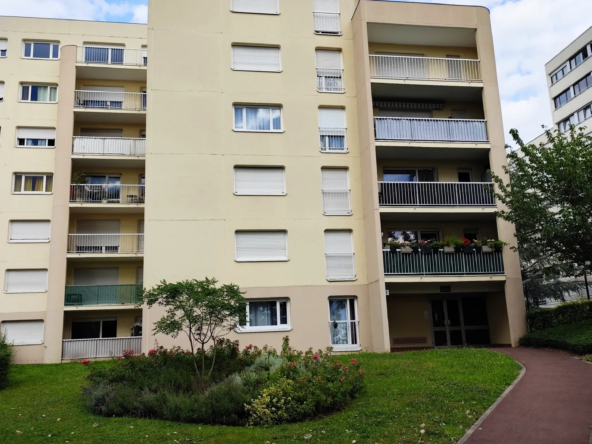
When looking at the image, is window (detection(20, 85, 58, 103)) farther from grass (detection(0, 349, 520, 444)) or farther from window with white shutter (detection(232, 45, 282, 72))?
grass (detection(0, 349, 520, 444))

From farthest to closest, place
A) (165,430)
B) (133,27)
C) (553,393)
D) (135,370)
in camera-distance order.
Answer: (133,27) < (135,370) < (553,393) < (165,430)

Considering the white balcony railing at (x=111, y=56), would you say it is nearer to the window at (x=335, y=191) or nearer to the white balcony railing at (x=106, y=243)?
the white balcony railing at (x=106, y=243)

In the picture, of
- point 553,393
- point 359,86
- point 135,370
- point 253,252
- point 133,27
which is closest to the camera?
point 553,393

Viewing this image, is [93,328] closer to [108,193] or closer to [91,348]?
[91,348]

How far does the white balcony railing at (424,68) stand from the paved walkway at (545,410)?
13723 mm

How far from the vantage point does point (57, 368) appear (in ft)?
71.6

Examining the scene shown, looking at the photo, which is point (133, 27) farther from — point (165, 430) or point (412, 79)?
point (165, 430)

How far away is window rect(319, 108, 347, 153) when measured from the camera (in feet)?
81.9

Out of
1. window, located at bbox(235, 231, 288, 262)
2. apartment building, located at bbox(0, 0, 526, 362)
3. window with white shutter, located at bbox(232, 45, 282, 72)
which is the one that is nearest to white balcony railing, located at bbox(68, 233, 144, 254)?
apartment building, located at bbox(0, 0, 526, 362)

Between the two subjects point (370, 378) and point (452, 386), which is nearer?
point (452, 386)

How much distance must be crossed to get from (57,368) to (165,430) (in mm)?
12788

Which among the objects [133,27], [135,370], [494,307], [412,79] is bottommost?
[135,370]

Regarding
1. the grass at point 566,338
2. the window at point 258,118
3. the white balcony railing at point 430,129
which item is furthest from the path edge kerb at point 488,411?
the window at point 258,118

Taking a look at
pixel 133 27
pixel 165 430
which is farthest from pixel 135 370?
pixel 133 27
